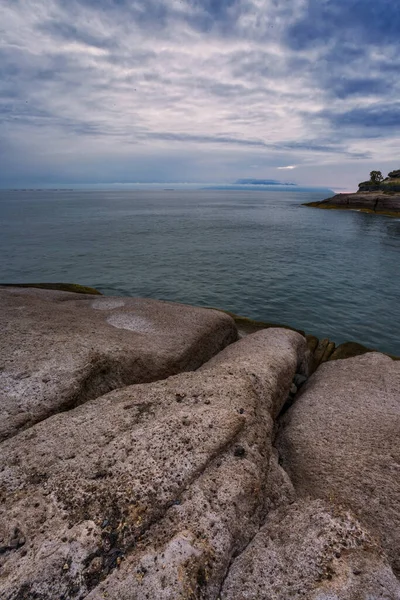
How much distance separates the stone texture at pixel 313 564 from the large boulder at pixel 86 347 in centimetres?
592

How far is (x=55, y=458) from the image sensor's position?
679cm

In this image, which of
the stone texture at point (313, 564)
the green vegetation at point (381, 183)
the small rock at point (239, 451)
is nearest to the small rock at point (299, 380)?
the small rock at point (239, 451)

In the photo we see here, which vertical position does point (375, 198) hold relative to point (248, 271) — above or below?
above

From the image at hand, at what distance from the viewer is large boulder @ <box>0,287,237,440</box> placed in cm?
896

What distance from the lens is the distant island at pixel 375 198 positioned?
358ft

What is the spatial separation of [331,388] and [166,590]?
8.34 m

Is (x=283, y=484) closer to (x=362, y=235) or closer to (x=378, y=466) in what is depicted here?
(x=378, y=466)

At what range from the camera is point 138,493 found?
6020mm

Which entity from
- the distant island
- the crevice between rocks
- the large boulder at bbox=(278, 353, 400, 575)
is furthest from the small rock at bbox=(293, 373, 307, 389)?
the distant island

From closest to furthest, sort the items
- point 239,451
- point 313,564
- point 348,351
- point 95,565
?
point 95,565
point 313,564
point 239,451
point 348,351

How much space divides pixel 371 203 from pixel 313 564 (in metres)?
131

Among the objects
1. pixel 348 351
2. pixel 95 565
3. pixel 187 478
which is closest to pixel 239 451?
pixel 187 478

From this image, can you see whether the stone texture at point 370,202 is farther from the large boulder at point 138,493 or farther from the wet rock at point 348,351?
the large boulder at point 138,493

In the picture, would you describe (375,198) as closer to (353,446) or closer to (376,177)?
(376,177)
